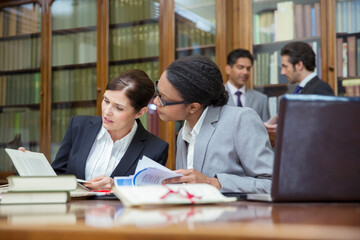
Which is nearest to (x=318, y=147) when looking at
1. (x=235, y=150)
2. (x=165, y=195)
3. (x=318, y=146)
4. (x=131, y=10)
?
(x=318, y=146)

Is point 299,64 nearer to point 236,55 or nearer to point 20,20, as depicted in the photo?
point 236,55

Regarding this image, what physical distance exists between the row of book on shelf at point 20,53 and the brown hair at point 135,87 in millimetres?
2752

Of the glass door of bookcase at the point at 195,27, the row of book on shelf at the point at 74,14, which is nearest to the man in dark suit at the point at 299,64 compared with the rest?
the glass door of bookcase at the point at 195,27

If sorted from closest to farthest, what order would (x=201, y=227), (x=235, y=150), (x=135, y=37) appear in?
1. (x=201, y=227)
2. (x=235, y=150)
3. (x=135, y=37)

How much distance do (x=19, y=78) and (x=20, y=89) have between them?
114 mm

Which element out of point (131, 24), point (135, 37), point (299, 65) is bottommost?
point (299, 65)

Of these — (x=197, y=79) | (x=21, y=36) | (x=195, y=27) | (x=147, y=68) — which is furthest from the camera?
(x=21, y=36)

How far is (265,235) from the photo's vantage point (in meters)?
0.51

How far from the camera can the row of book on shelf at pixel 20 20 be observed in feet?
15.7

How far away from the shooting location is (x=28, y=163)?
4.74 feet

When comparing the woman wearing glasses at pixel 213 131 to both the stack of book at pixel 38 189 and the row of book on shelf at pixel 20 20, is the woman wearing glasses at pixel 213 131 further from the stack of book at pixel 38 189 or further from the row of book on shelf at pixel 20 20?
the row of book on shelf at pixel 20 20

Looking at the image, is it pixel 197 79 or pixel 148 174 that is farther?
pixel 197 79

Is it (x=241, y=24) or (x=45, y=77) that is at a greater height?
(x=241, y=24)

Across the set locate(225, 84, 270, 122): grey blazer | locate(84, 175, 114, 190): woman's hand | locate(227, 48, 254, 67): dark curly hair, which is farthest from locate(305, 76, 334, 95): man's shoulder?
locate(84, 175, 114, 190): woman's hand
